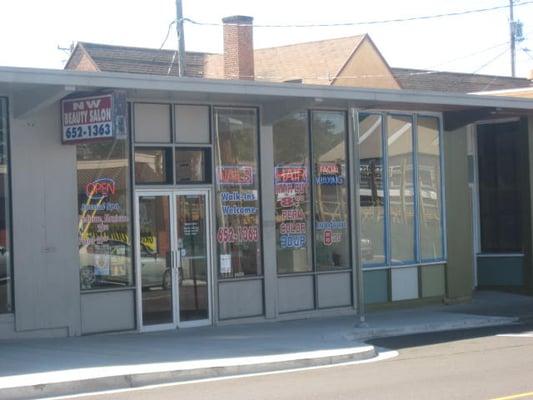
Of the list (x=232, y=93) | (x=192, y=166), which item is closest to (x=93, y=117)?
(x=232, y=93)

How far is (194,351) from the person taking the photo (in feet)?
40.3

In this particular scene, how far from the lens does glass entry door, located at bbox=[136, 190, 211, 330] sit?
1432 cm

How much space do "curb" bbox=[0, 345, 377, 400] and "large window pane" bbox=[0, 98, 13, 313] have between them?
3.06 metres

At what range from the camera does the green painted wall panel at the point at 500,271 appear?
66.4ft

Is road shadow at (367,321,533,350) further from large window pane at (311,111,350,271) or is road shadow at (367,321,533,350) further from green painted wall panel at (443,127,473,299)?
green painted wall panel at (443,127,473,299)

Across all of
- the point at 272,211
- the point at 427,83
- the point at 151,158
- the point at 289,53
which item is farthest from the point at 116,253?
the point at 427,83

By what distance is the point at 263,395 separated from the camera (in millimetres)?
9414

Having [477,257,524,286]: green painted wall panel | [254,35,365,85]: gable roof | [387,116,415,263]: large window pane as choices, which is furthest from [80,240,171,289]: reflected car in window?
[254,35,365,85]: gable roof

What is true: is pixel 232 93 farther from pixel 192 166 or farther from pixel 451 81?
pixel 451 81

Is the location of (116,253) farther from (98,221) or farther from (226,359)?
(226,359)

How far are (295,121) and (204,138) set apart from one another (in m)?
2.01

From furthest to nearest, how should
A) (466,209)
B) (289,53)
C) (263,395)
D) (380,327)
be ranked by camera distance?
(289,53) → (466,209) → (380,327) → (263,395)

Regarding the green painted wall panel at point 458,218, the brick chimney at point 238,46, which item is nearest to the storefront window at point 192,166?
the green painted wall panel at point 458,218

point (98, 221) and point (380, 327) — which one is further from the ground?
point (98, 221)
